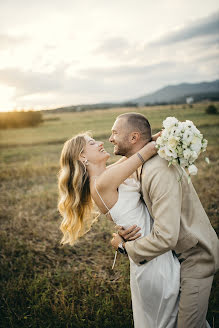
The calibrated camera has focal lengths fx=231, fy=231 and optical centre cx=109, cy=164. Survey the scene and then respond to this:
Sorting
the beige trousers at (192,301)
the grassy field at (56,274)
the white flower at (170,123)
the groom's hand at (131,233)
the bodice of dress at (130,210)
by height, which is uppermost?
the white flower at (170,123)

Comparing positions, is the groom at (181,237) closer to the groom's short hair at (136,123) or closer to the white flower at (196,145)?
the white flower at (196,145)

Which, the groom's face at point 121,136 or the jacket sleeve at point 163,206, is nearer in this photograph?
the jacket sleeve at point 163,206

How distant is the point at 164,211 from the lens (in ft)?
6.47

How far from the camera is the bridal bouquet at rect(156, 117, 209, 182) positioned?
6.54 ft

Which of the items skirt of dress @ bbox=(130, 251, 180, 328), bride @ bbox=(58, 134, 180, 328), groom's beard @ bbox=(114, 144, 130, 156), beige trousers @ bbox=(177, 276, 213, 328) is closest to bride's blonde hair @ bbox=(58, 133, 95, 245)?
bride @ bbox=(58, 134, 180, 328)

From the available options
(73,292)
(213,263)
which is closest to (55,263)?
(73,292)

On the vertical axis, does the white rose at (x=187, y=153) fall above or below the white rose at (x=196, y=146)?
below

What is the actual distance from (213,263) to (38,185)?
344 inches

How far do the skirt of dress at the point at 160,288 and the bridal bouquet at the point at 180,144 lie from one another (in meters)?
1.00

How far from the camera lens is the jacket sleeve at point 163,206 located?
6.46 feet

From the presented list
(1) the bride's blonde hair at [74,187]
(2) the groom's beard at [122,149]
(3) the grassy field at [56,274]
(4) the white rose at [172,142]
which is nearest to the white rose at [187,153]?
(4) the white rose at [172,142]

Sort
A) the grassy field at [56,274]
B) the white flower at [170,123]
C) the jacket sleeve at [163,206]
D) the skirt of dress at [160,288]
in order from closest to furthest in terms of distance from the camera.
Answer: the jacket sleeve at [163,206] < the white flower at [170,123] < the skirt of dress at [160,288] < the grassy field at [56,274]

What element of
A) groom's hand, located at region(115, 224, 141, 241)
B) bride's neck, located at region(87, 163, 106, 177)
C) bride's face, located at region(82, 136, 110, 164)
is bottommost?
groom's hand, located at region(115, 224, 141, 241)

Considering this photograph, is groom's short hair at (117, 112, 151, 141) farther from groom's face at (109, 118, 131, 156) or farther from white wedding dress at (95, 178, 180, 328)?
white wedding dress at (95, 178, 180, 328)
